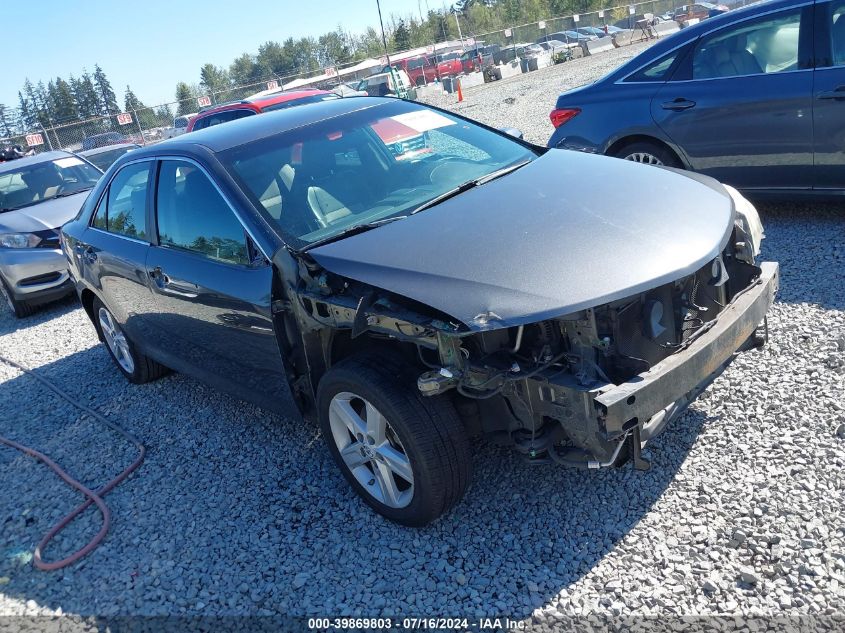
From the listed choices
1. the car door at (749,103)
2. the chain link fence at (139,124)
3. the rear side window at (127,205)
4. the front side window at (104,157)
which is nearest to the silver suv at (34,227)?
the rear side window at (127,205)

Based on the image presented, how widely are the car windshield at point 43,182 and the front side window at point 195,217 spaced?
18.6 ft

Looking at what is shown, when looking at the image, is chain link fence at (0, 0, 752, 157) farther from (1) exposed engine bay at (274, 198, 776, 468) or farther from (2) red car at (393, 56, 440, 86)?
(1) exposed engine bay at (274, 198, 776, 468)

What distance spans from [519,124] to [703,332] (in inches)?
466

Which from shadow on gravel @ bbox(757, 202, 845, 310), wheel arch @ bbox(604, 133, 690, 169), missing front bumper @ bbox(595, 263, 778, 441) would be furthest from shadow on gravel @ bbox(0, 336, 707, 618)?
wheel arch @ bbox(604, 133, 690, 169)

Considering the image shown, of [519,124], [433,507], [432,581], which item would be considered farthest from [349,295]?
[519,124]

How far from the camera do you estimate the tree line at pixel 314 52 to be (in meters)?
80.9

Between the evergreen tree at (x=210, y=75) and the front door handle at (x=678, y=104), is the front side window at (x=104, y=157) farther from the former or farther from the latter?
the evergreen tree at (x=210, y=75)

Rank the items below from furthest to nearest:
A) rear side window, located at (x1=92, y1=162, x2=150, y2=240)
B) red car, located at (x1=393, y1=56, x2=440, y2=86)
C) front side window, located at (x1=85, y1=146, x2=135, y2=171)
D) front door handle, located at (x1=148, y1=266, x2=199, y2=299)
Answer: red car, located at (x1=393, y1=56, x2=440, y2=86), front side window, located at (x1=85, y1=146, x2=135, y2=171), rear side window, located at (x1=92, y1=162, x2=150, y2=240), front door handle, located at (x1=148, y1=266, x2=199, y2=299)

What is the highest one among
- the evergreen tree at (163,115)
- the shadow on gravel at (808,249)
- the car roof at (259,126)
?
the evergreen tree at (163,115)

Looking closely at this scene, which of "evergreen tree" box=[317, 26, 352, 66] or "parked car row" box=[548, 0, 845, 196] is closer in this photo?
"parked car row" box=[548, 0, 845, 196]

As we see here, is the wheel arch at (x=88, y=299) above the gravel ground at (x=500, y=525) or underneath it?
above

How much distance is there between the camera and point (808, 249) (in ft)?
17.2

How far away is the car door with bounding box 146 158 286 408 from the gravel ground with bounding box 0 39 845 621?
537 mm

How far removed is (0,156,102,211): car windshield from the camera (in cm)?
907
